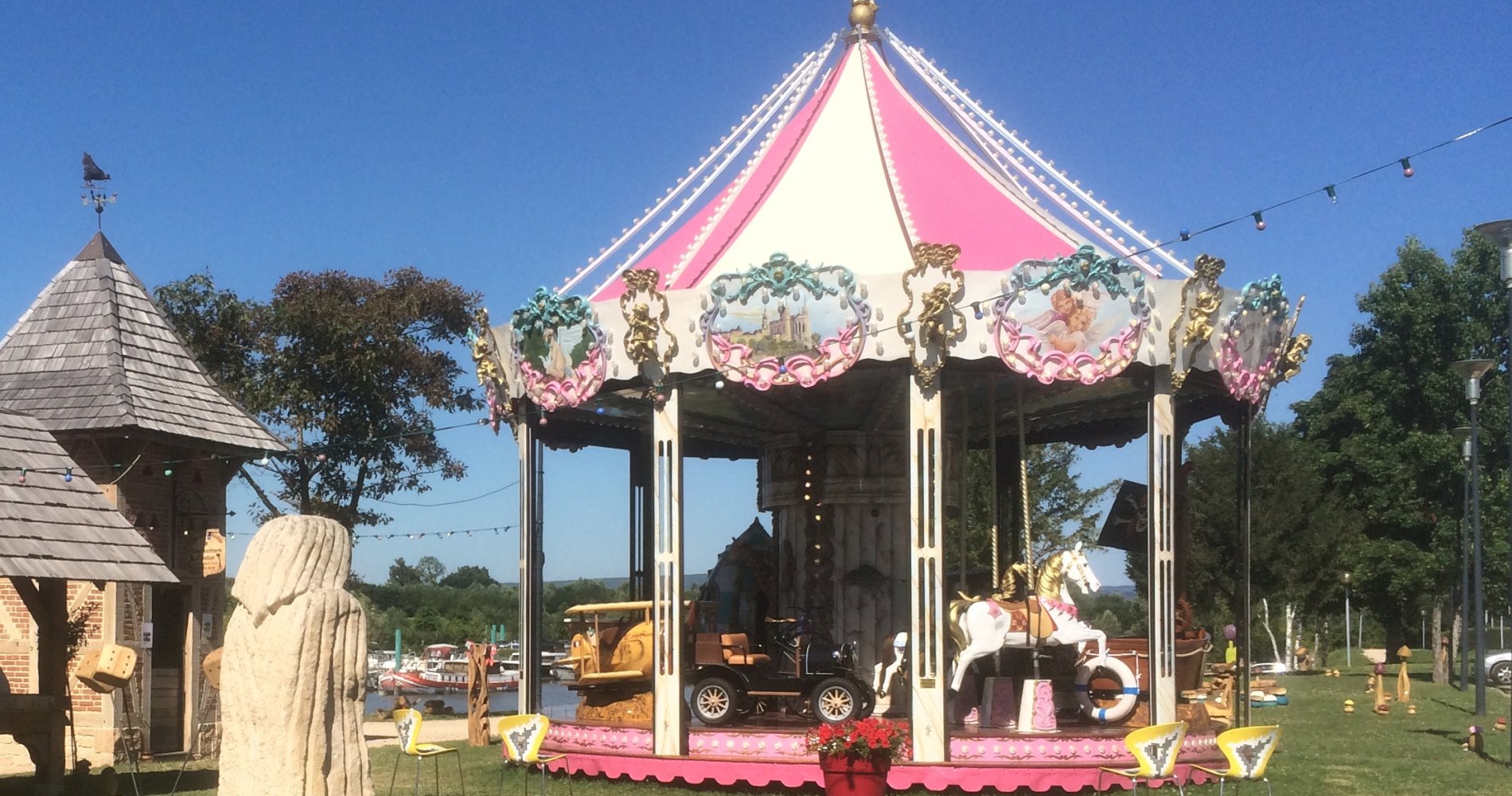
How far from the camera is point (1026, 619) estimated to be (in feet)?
49.1

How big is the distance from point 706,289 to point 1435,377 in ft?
92.0

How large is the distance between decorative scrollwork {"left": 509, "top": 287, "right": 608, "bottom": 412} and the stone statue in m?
7.51

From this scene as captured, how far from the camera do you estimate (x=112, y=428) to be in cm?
1906

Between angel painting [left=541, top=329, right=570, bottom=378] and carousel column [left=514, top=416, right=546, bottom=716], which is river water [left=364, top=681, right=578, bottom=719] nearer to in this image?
carousel column [left=514, top=416, right=546, bottom=716]

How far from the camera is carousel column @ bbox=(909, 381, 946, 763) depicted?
13531 mm

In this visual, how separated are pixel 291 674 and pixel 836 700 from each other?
8.54m

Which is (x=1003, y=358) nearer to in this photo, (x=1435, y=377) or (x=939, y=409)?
(x=939, y=409)

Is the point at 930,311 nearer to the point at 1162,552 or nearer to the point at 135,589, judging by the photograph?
the point at 1162,552

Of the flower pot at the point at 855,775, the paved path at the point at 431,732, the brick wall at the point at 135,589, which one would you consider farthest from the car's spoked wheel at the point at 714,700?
the brick wall at the point at 135,589

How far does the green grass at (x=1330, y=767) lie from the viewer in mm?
14180

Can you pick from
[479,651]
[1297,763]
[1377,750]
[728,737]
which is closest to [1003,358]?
[728,737]

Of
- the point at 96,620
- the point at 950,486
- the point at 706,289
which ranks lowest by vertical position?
the point at 96,620

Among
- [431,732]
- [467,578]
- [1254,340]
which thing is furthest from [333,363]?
[467,578]

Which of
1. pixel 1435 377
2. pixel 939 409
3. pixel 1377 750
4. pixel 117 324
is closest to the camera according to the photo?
pixel 939 409
